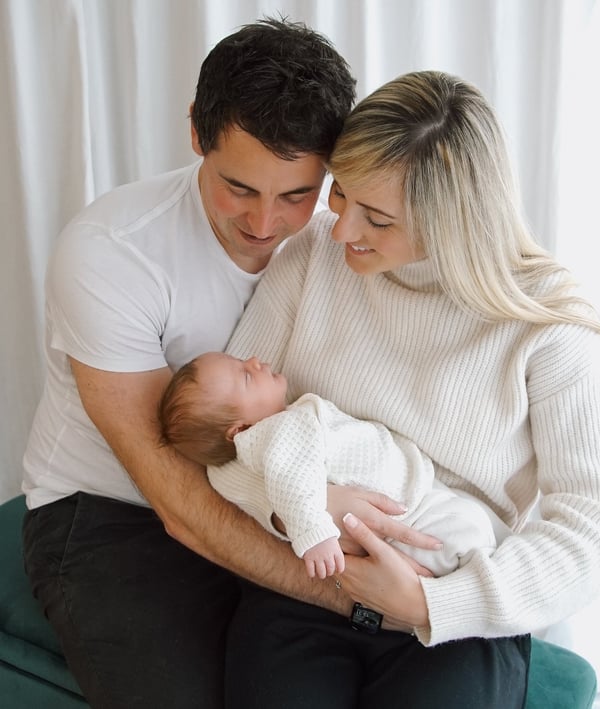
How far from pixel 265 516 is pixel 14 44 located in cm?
167

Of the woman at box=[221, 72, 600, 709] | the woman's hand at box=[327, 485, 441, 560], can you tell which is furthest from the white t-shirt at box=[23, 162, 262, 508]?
the woman's hand at box=[327, 485, 441, 560]

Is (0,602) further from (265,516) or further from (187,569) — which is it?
(265,516)

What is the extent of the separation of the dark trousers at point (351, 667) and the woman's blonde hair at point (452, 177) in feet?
2.12

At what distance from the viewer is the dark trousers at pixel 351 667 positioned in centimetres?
151

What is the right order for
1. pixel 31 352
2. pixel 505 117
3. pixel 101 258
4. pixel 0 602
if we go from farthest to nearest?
pixel 31 352, pixel 505 117, pixel 0 602, pixel 101 258

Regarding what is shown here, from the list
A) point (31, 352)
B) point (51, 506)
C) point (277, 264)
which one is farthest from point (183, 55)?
point (51, 506)

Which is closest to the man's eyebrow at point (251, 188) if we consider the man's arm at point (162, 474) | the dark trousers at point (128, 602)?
the man's arm at point (162, 474)

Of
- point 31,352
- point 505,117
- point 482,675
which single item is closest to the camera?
point 482,675

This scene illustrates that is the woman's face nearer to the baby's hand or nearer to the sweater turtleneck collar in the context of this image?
the sweater turtleneck collar

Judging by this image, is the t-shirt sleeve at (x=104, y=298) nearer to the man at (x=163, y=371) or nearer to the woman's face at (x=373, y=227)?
the man at (x=163, y=371)

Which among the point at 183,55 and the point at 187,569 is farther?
the point at 183,55

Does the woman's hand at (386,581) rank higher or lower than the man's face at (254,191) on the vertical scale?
lower

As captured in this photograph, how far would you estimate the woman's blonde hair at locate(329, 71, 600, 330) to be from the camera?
152cm

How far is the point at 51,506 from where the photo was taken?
77.3 inches
